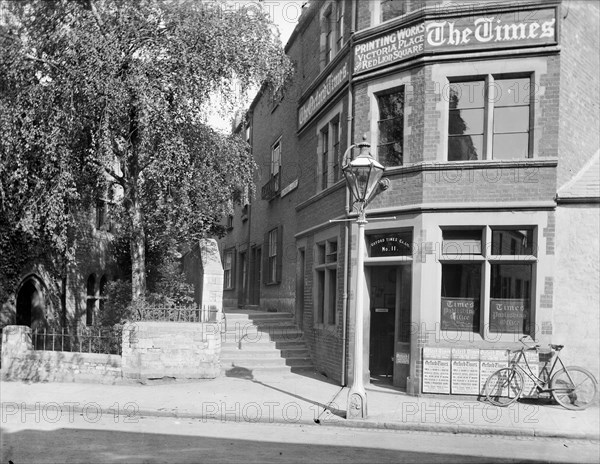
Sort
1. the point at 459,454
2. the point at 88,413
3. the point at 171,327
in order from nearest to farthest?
the point at 459,454, the point at 88,413, the point at 171,327

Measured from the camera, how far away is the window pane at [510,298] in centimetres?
1058

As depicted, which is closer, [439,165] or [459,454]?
[459,454]

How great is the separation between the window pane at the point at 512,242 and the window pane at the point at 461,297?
0.51 m

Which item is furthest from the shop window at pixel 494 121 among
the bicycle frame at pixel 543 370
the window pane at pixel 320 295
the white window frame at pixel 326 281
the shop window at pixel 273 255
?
the shop window at pixel 273 255

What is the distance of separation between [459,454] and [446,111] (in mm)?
6422

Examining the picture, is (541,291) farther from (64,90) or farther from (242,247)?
(242,247)

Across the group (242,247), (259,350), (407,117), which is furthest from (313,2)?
(242,247)

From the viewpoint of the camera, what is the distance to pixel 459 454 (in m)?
7.35

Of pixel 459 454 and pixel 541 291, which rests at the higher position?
pixel 541 291

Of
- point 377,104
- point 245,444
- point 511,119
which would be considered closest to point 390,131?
point 377,104

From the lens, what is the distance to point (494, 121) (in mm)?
10883

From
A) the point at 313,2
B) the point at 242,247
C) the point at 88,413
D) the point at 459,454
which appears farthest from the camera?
the point at 242,247

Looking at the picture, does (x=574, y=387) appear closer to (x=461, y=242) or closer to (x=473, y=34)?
(x=461, y=242)

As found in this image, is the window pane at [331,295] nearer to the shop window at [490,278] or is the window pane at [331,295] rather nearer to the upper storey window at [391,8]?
the shop window at [490,278]
